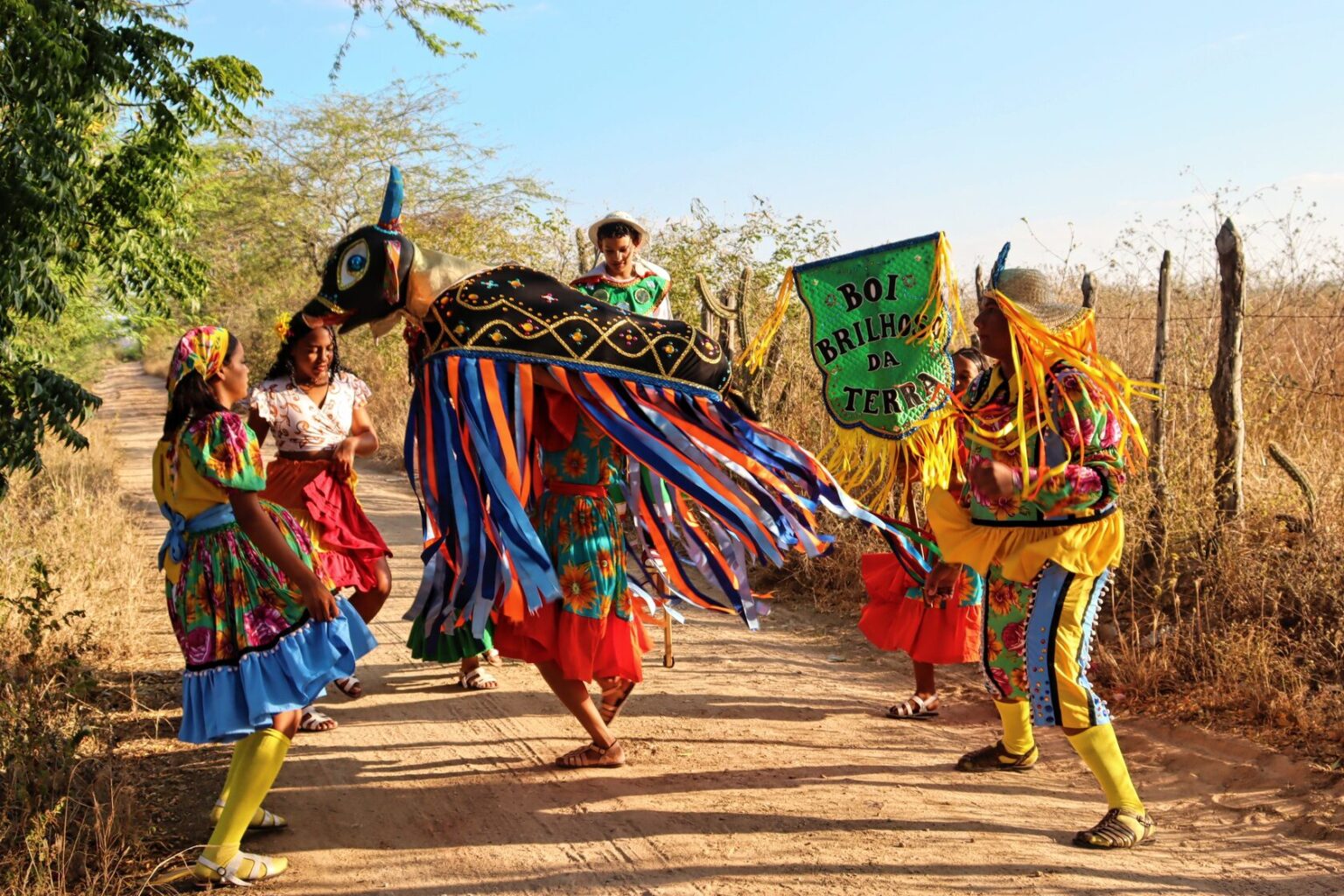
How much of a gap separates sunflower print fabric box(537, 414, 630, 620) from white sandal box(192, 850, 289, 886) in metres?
1.38

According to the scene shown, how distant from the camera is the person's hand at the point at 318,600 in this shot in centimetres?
366

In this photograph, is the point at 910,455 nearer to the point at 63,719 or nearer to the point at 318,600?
the point at 318,600

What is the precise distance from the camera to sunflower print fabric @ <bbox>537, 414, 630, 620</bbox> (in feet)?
14.6

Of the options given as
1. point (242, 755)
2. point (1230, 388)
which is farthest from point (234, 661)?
point (1230, 388)

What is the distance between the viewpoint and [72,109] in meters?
5.56

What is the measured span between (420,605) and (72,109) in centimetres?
313

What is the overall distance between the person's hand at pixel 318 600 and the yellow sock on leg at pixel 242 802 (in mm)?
401

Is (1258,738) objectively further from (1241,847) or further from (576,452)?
(576,452)

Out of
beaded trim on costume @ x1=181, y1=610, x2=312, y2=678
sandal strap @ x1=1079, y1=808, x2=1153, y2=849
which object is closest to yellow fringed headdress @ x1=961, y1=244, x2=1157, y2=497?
sandal strap @ x1=1079, y1=808, x2=1153, y2=849

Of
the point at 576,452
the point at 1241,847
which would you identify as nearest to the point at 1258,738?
the point at 1241,847

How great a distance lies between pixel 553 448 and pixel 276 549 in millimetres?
1279

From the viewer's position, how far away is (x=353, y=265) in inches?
161

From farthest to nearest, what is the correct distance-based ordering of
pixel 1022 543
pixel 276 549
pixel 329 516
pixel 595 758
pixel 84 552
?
pixel 84 552, pixel 329 516, pixel 595 758, pixel 1022 543, pixel 276 549

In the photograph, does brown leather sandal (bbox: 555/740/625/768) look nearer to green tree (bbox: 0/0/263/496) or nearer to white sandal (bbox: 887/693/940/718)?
white sandal (bbox: 887/693/940/718)
